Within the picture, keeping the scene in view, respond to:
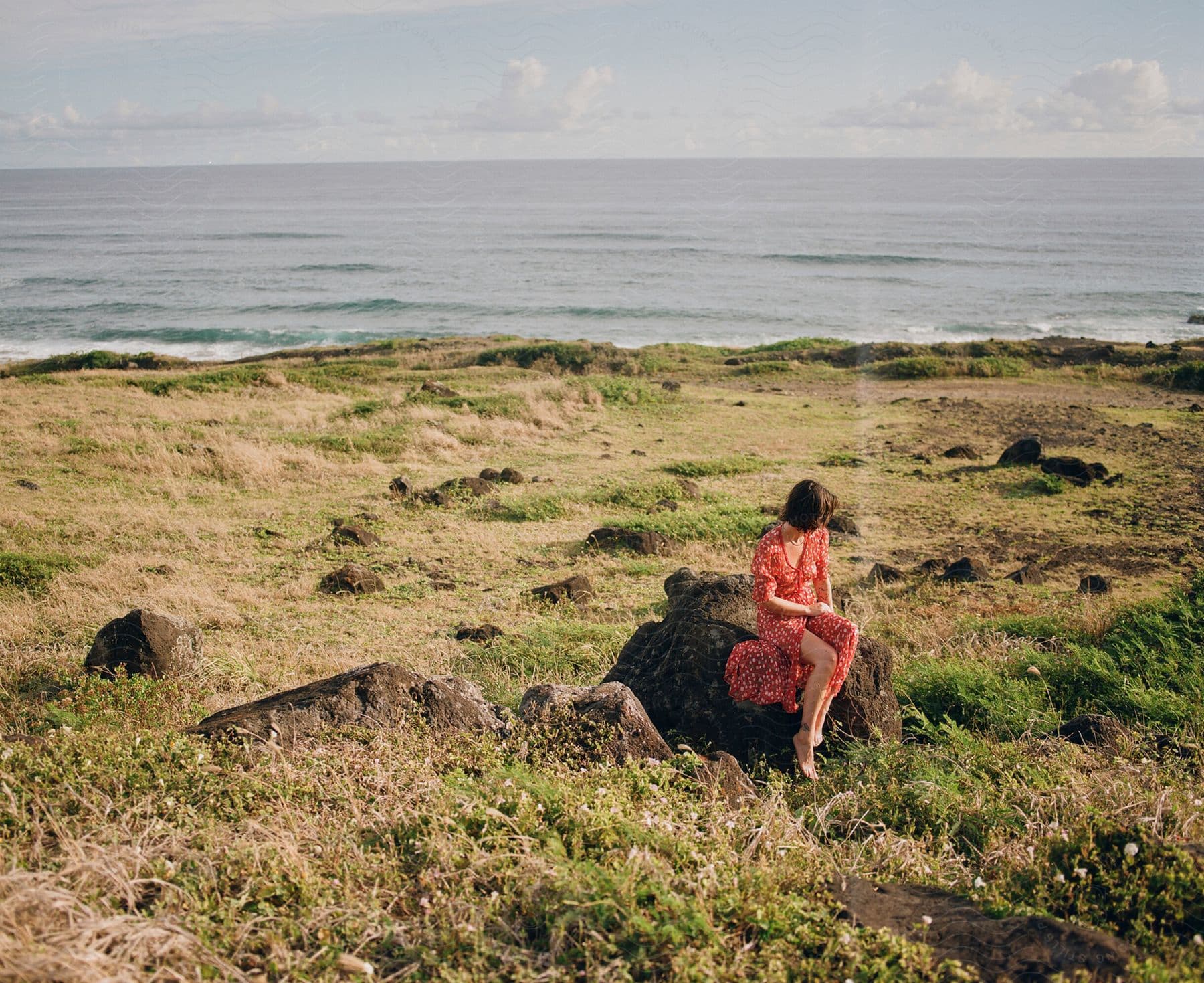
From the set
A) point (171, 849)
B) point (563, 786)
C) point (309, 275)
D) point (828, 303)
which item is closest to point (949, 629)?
point (563, 786)

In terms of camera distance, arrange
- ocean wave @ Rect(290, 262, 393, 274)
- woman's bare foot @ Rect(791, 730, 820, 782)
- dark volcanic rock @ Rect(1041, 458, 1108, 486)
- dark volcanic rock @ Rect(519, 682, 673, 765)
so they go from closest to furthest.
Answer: dark volcanic rock @ Rect(519, 682, 673, 765) → woman's bare foot @ Rect(791, 730, 820, 782) → dark volcanic rock @ Rect(1041, 458, 1108, 486) → ocean wave @ Rect(290, 262, 393, 274)

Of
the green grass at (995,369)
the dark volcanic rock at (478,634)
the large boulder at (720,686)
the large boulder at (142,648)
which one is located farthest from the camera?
the green grass at (995,369)

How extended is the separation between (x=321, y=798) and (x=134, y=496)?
11.6m

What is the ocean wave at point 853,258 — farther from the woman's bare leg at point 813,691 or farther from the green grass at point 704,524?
the woman's bare leg at point 813,691

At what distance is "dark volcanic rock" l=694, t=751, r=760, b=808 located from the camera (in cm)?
460

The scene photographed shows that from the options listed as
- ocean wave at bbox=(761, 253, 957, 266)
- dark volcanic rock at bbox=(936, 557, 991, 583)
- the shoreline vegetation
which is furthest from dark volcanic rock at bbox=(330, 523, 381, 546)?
ocean wave at bbox=(761, 253, 957, 266)

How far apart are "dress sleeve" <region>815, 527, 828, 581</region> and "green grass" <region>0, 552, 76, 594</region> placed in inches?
347

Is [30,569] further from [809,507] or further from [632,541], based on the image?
[809,507]

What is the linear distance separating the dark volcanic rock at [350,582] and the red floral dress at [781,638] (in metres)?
6.04

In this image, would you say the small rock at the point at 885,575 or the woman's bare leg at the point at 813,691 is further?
the small rock at the point at 885,575

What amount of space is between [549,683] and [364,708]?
4.22 feet

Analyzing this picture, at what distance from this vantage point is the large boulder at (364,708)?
4926 mm

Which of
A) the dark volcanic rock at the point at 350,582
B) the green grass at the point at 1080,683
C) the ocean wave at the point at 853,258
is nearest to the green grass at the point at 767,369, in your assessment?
the dark volcanic rock at the point at 350,582

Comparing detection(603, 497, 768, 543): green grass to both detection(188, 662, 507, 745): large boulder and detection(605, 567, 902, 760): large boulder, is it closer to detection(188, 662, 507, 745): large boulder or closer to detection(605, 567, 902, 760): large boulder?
detection(605, 567, 902, 760): large boulder
